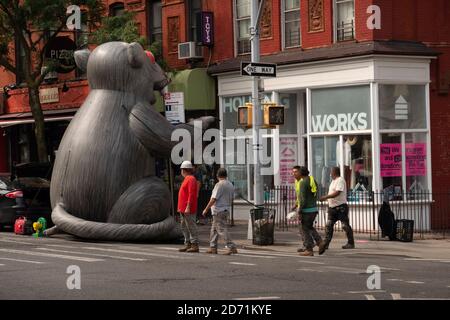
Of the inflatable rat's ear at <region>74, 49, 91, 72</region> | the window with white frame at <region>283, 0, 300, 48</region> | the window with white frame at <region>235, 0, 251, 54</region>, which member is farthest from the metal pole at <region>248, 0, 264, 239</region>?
the window with white frame at <region>235, 0, 251, 54</region>

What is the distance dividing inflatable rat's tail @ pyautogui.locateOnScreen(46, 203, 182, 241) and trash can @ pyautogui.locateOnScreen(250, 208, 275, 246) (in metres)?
1.92

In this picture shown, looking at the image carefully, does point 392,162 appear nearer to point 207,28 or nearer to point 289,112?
point 289,112

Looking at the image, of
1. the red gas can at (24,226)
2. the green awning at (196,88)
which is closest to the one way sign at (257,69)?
the red gas can at (24,226)

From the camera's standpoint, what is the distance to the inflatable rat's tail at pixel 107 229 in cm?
1938

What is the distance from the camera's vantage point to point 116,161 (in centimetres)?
1961

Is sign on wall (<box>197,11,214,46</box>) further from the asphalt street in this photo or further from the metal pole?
the asphalt street

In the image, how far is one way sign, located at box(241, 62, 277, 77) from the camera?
20094 mm

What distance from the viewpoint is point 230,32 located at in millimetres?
28609

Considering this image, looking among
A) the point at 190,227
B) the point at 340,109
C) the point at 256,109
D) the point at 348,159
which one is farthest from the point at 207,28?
the point at 190,227

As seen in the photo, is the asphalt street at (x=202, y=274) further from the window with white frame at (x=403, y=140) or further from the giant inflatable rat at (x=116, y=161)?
the window with white frame at (x=403, y=140)

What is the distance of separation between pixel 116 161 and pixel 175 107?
16.3ft
